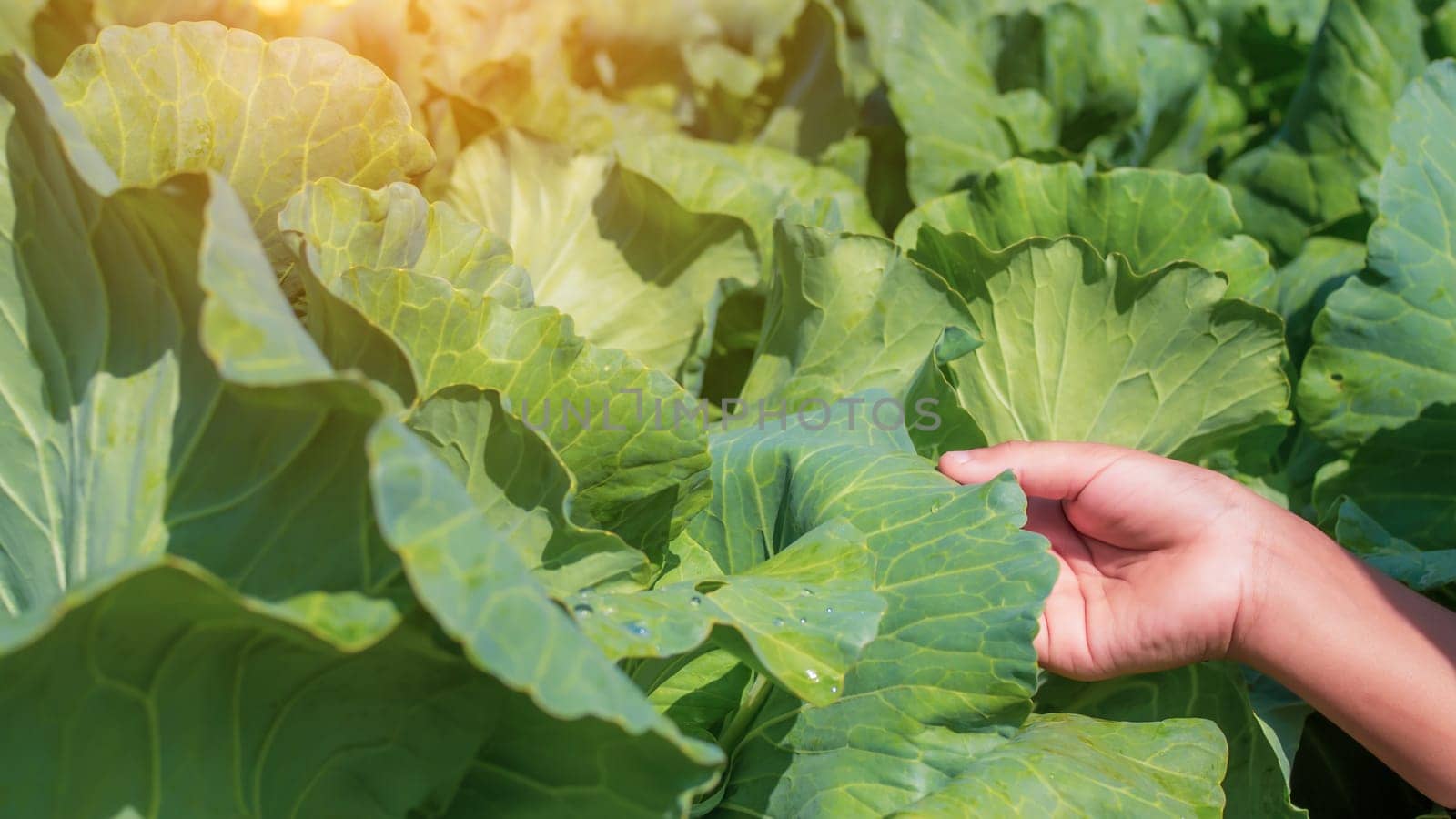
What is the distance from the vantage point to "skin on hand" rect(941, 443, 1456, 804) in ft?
4.51

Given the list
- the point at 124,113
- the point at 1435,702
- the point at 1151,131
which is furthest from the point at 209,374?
the point at 1151,131

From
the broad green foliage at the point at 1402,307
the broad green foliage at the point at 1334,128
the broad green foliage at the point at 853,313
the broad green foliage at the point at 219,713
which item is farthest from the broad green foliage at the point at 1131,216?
the broad green foliage at the point at 219,713

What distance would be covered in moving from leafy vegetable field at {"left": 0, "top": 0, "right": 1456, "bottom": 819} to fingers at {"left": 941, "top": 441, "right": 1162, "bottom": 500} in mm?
87

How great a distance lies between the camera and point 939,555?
1236 mm

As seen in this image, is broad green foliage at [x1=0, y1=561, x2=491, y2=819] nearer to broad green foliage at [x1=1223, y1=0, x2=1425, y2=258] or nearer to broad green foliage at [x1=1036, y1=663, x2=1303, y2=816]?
broad green foliage at [x1=1036, y1=663, x2=1303, y2=816]

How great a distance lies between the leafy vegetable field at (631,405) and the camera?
2.87ft

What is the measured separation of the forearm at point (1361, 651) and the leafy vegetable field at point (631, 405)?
114 millimetres

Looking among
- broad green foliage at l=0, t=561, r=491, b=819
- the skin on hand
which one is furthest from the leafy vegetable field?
the skin on hand

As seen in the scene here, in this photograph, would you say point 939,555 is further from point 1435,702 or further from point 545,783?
point 1435,702

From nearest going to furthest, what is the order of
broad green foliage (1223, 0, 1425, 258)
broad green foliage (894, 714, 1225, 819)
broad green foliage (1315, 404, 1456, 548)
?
broad green foliage (894, 714, 1225, 819)
broad green foliage (1315, 404, 1456, 548)
broad green foliage (1223, 0, 1425, 258)

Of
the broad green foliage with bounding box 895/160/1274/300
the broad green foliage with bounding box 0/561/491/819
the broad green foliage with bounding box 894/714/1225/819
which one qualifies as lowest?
the broad green foliage with bounding box 894/714/1225/819

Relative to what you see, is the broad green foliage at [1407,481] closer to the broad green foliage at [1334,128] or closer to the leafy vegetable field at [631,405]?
the leafy vegetable field at [631,405]

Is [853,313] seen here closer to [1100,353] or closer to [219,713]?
[1100,353]

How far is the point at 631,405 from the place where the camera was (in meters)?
1.21
